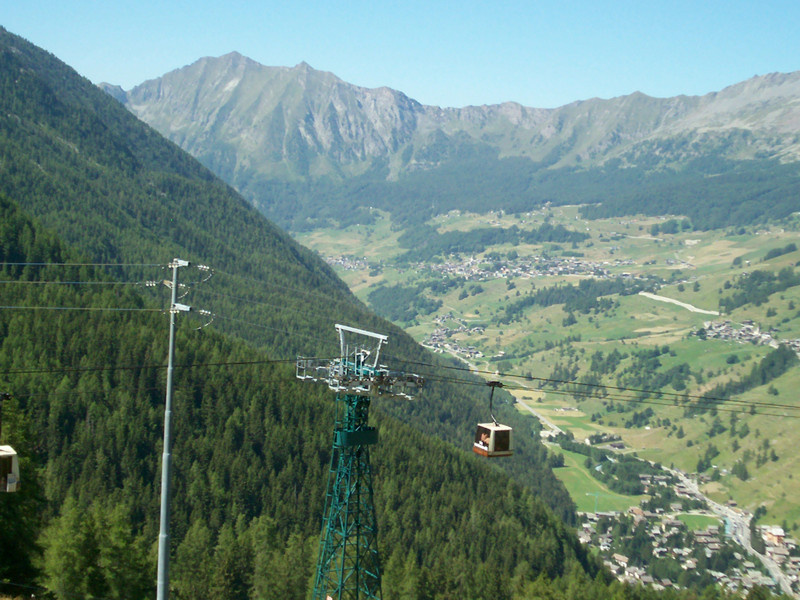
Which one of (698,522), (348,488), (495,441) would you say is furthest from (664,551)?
(495,441)

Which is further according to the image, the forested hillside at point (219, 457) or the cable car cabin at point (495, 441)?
the forested hillside at point (219, 457)

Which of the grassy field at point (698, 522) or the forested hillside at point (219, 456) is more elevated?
the forested hillside at point (219, 456)

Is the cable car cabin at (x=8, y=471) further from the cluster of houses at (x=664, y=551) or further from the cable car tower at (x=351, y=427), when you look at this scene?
the cluster of houses at (x=664, y=551)

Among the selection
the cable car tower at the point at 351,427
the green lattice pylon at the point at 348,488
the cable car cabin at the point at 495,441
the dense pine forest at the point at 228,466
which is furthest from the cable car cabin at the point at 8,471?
the dense pine forest at the point at 228,466

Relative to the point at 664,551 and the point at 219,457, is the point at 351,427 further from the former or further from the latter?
the point at 664,551

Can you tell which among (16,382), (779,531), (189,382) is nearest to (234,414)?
(189,382)

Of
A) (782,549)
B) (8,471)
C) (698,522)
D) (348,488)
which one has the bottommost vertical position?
(782,549)

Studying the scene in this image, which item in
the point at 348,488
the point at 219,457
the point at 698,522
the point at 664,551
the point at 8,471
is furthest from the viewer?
the point at 698,522

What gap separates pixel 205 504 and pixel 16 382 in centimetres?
2832

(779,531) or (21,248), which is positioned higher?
(21,248)

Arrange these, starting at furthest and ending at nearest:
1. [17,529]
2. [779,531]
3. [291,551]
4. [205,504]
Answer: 1. [779,531]
2. [205,504]
3. [291,551]
4. [17,529]

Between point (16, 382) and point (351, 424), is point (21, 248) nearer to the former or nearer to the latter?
point (16, 382)

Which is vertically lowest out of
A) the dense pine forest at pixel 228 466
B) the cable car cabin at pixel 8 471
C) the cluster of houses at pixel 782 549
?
the cluster of houses at pixel 782 549

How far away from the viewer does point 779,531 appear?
18875 centimetres
